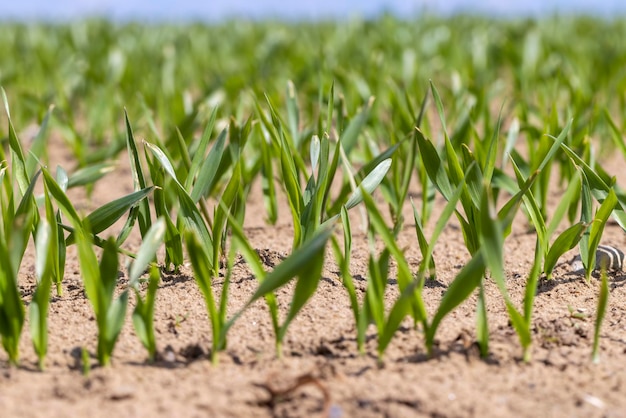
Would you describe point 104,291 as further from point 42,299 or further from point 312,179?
point 312,179

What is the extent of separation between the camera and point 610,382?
1230mm

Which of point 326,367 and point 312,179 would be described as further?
point 312,179

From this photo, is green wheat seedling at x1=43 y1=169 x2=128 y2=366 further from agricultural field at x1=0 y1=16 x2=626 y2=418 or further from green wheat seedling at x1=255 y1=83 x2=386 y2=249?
green wheat seedling at x1=255 y1=83 x2=386 y2=249

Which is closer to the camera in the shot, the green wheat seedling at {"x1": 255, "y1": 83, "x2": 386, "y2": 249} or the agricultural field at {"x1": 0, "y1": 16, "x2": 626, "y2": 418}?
the agricultural field at {"x1": 0, "y1": 16, "x2": 626, "y2": 418}

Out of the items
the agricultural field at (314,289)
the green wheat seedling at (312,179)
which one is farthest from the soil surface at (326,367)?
the green wheat seedling at (312,179)

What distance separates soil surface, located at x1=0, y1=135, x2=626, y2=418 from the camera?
1.17 metres

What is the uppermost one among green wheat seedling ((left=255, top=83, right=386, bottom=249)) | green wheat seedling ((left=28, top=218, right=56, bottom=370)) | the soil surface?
green wheat seedling ((left=255, top=83, right=386, bottom=249))

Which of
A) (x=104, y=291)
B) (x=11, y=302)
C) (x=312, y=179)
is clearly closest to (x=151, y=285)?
(x=104, y=291)

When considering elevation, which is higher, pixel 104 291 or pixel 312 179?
pixel 312 179

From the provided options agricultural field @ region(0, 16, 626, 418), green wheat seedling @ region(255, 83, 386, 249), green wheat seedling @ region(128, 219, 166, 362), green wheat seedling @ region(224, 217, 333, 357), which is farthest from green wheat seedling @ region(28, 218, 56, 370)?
green wheat seedling @ region(255, 83, 386, 249)

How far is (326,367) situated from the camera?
4.19 ft

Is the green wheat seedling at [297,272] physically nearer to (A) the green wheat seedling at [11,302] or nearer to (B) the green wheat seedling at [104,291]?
(B) the green wheat seedling at [104,291]

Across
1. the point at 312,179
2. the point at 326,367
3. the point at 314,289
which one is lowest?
the point at 326,367

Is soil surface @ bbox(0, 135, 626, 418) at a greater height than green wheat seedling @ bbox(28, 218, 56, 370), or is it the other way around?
green wheat seedling @ bbox(28, 218, 56, 370)
